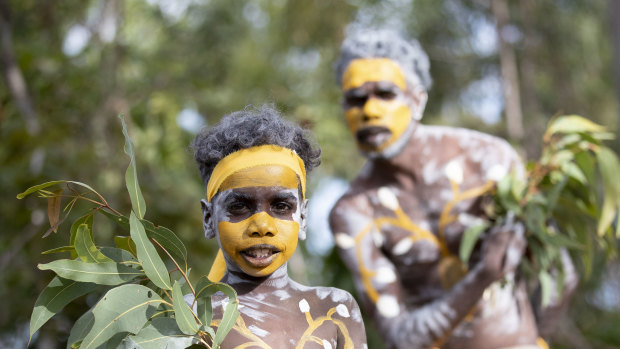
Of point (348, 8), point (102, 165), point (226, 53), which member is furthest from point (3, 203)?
point (226, 53)

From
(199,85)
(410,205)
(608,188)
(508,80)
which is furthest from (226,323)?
(508,80)

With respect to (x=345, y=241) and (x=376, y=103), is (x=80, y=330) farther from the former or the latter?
(x=376, y=103)

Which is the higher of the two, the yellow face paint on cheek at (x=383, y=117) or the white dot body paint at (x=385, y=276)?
the yellow face paint on cheek at (x=383, y=117)

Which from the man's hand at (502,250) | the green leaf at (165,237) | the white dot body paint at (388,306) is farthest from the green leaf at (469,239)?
the green leaf at (165,237)

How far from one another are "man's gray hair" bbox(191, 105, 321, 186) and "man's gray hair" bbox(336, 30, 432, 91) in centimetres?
136

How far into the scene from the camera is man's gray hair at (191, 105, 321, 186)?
2.27 metres

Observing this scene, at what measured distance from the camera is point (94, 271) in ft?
6.66

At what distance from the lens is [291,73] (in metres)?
13.3

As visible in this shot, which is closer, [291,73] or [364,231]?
[364,231]

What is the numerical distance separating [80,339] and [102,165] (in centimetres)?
421

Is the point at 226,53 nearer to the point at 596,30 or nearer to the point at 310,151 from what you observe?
the point at 596,30

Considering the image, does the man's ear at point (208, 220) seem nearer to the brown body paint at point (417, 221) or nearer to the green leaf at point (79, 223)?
the green leaf at point (79, 223)

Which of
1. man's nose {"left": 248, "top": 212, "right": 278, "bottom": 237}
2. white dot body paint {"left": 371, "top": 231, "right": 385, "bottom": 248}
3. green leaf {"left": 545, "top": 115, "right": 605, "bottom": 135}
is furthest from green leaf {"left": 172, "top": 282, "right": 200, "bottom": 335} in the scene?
green leaf {"left": 545, "top": 115, "right": 605, "bottom": 135}

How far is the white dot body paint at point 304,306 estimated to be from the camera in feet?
7.44
